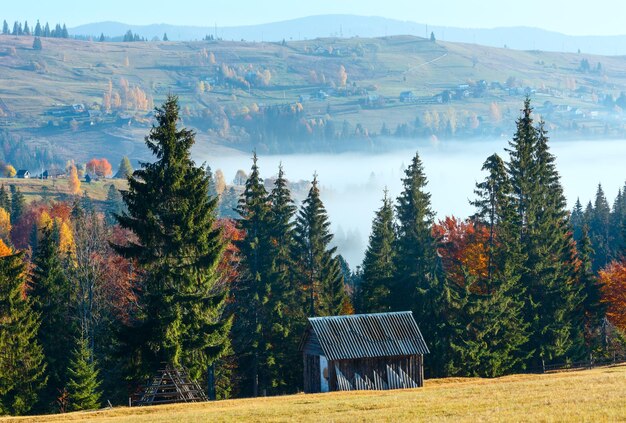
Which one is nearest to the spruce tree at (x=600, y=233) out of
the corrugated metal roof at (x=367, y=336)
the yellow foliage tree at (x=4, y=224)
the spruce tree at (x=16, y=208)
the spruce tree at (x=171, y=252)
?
the corrugated metal roof at (x=367, y=336)

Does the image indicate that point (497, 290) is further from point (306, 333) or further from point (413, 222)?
point (306, 333)

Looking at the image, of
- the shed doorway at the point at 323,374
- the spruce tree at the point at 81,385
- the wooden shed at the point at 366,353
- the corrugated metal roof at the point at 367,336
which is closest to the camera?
the wooden shed at the point at 366,353

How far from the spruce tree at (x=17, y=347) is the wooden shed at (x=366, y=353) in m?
17.4

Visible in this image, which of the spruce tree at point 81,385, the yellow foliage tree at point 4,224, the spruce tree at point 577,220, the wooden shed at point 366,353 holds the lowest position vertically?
the yellow foliage tree at point 4,224

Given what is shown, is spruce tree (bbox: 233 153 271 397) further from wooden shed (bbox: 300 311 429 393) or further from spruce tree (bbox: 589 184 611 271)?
spruce tree (bbox: 589 184 611 271)

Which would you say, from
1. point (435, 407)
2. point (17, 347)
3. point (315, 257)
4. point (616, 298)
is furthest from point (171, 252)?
point (616, 298)

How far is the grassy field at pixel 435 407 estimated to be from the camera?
113 feet

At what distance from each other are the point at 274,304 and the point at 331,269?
703 cm

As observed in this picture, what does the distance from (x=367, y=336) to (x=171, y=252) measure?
57.3 ft

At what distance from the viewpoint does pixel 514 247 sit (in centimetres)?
7488

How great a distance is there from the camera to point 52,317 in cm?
6750

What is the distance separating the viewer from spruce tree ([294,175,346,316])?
7881cm

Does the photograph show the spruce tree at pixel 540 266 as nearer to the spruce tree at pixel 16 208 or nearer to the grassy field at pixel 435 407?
the grassy field at pixel 435 407

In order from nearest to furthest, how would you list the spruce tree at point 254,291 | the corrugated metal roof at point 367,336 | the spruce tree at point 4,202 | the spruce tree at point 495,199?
1. the corrugated metal roof at point 367,336
2. the spruce tree at point 254,291
3. the spruce tree at point 495,199
4. the spruce tree at point 4,202
